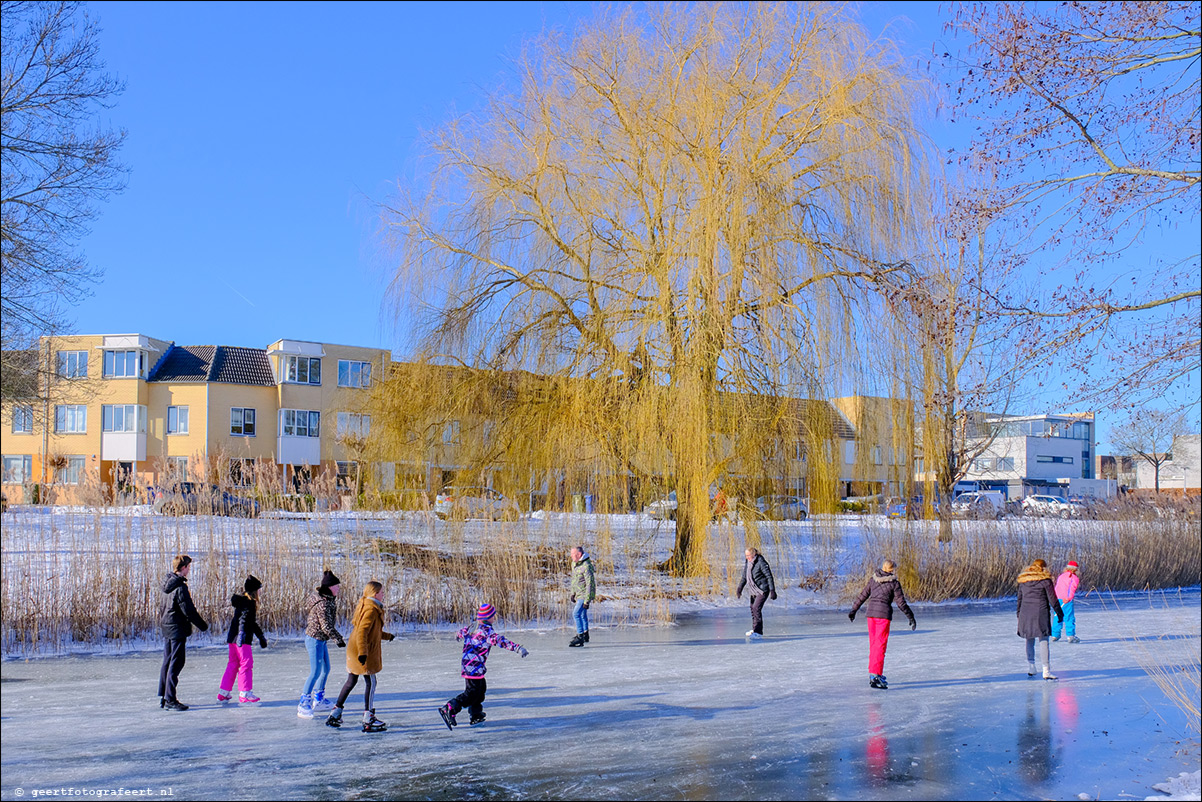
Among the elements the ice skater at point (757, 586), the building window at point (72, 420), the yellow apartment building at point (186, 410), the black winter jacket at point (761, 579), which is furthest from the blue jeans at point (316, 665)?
the building window at point (72, 420)

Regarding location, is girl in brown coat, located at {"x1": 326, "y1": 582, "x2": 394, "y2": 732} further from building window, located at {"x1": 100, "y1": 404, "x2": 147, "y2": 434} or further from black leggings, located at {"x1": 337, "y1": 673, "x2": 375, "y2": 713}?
building window, located at {"x1": 100, "y1": 404, "x2": 147, "y2": 434}

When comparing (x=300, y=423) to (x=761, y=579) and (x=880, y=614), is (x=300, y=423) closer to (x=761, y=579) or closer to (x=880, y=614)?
(x=761, y=579)

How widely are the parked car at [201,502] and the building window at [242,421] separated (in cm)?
4104

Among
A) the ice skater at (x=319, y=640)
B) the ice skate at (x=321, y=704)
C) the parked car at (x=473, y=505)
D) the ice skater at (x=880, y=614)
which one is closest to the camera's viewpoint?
the ice skater at (x=319, y=640)

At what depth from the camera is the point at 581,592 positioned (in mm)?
15117

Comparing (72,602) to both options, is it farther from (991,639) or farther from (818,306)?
(991,639)

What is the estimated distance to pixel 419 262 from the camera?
20.2m

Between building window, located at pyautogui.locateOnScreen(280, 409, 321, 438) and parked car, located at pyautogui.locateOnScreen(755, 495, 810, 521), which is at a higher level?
building window, located at pyautogui.locateOnScreen(280, 409, 321, 438)

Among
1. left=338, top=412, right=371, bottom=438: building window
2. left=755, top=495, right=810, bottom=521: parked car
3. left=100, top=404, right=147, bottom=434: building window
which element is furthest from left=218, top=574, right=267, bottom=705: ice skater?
left=100, top=404, right=147, bottom=434: building window

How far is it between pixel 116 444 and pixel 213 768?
5356 centimetres

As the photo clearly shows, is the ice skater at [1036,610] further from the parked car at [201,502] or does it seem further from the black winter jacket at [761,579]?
the parked car at [201,502]

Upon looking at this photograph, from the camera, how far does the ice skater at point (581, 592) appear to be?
591 inches

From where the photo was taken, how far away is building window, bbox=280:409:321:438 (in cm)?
5709

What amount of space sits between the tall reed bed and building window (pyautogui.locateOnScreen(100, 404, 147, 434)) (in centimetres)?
4600
